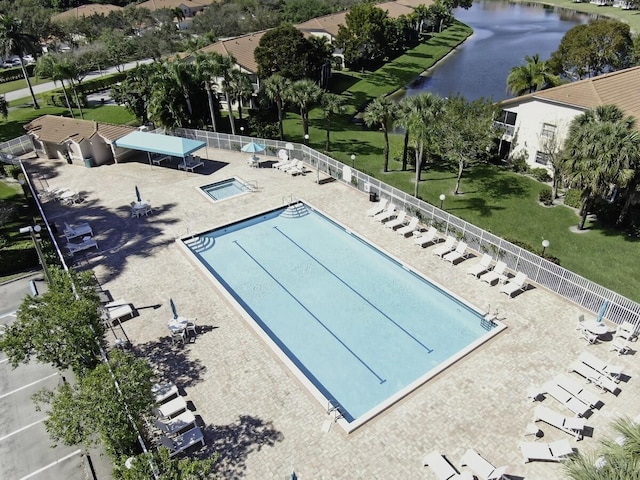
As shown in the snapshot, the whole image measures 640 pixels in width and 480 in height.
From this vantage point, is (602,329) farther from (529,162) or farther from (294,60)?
(294,60)

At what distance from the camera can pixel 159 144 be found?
3153cm

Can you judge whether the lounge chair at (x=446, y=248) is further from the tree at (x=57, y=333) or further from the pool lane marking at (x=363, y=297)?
the tree at (x=57, y=333)

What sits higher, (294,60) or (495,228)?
(294,60)

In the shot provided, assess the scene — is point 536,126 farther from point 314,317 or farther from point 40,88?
point 40,88

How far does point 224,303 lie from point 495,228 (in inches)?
663

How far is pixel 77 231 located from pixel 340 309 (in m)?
14.9

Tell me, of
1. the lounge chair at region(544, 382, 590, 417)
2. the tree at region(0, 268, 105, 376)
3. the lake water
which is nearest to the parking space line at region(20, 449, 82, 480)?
the tree at region(0, 268, 105, 376)

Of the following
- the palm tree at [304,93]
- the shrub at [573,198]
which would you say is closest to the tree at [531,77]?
the shrub at [573,198]

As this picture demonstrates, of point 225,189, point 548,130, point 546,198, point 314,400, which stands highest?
point 548,130

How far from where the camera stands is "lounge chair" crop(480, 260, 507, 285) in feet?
66.6

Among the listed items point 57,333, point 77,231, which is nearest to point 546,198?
point 77,231

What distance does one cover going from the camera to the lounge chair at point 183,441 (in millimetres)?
13175

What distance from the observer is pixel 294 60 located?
45.8 metres

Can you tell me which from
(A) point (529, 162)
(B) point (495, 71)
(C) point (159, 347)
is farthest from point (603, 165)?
(B) point (495, 71)
